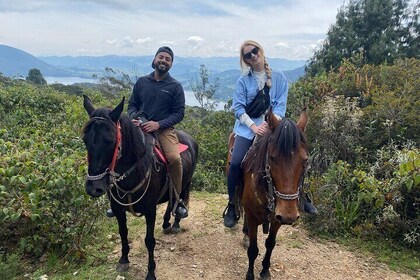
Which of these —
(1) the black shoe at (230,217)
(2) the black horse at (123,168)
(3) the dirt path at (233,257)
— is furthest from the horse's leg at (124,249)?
(1) the black shoe at (230,217)

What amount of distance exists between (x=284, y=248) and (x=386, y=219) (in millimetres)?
1760

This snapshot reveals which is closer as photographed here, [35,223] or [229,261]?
[35,223]

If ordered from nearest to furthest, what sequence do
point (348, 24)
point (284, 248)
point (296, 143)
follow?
point (296, 143) → point (284, 248) → point (348, 24)

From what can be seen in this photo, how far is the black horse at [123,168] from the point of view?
10.00 feet

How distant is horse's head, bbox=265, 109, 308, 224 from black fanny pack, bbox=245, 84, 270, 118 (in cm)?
115

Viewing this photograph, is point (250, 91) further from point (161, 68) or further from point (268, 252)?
point (268, 252)

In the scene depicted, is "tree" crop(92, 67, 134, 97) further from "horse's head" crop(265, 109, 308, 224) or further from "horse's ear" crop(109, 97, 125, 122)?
"horse's head" crop(265, 109, 308, 224)

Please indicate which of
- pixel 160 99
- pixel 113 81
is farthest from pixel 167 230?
pixel 113 81

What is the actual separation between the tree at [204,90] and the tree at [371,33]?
698 centimetres

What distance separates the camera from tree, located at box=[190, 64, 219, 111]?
532 inches

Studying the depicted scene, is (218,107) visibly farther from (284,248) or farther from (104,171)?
(104,171)

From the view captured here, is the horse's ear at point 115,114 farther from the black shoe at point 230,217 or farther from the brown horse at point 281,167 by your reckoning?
the black shoe at point 230,217

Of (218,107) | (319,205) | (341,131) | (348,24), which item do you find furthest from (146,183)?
(348,24)

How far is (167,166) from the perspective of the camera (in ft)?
14.4
